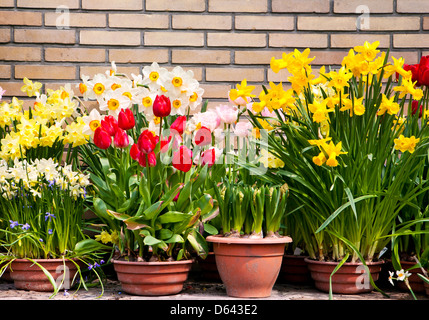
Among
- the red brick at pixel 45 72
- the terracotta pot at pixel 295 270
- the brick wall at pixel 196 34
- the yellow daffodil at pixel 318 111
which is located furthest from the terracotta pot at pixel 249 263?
the red brick at pixel 45 72

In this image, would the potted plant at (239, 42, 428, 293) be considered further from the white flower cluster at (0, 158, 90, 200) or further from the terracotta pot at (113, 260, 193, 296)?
the white flower cluster at (0, 158, 90, 200)

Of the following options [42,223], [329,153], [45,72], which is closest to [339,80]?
[329,153]

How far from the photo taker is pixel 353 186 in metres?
1.92

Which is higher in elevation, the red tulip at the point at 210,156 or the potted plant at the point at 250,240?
the red tulip at the point at 210,156

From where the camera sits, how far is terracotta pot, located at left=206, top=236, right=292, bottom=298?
182 centimetres

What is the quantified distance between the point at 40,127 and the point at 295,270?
1.25 meters

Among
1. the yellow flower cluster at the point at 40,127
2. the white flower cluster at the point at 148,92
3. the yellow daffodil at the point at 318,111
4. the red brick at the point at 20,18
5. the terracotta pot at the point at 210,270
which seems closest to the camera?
the yellow daffodil at the point at 318,111

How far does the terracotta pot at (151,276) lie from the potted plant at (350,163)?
540 millimetres

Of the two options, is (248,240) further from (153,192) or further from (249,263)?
(153,192)

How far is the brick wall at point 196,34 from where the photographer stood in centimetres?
262

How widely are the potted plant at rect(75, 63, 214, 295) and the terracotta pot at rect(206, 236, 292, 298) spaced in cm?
15

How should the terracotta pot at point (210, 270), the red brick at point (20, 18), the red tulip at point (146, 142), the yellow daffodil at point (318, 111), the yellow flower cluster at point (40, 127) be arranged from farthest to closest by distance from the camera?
the red brick at point (20, 18) < the terracotta pot at point (210, 270) < the yellow flower cluster at point (40, 127) < the yellow daffodil at point (318, 111) < the red tulip at point (146, 142)

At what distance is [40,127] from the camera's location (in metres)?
2.12

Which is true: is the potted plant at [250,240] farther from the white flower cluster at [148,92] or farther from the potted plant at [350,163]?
the white flower cluster at [148,92]
